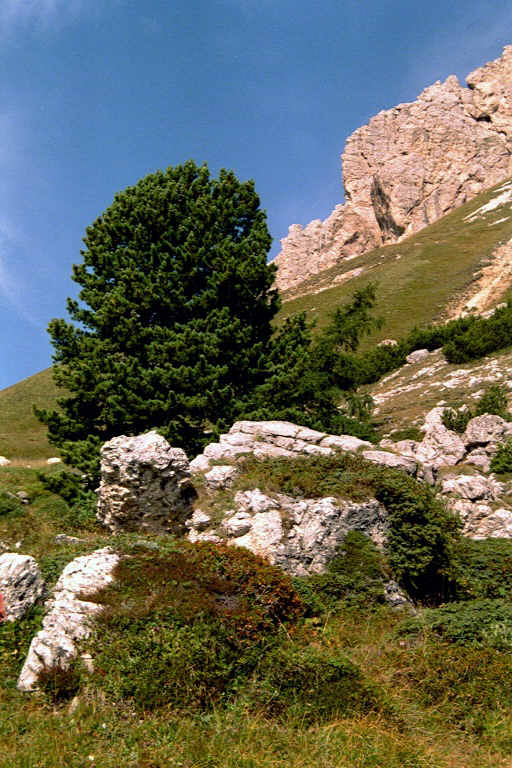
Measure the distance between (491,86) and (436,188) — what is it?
5304 centimetres

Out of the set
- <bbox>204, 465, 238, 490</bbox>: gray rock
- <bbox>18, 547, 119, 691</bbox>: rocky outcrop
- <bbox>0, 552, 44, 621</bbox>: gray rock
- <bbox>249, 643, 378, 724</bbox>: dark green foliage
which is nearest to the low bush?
<bbox>204, 465, 238, 490</bbox>: gray rock

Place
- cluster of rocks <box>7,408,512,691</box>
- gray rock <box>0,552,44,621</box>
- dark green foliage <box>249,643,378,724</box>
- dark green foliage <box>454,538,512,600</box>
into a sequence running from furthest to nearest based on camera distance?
dark green foliage <box>454,538,512,600</box> < gray rock <box>0,552,44,621</box> < cluster of rocks <box>7,408,512,691</box> < dark green foliage <box>249,643,378,724</box>

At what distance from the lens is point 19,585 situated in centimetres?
780

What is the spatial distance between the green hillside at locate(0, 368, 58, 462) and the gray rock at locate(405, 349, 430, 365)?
1412 inches

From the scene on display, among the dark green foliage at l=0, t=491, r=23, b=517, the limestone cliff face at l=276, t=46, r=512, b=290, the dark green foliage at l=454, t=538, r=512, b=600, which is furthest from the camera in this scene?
the limestone cliff face at l=276, t=46, r=512, b=290

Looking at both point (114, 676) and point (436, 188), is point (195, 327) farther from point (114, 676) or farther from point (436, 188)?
point (436, 188)

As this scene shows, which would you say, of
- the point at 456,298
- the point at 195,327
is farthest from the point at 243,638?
the point at 456,298

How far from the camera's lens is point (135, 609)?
23.7ft

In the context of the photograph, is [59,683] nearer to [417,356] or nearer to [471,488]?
[471,488]

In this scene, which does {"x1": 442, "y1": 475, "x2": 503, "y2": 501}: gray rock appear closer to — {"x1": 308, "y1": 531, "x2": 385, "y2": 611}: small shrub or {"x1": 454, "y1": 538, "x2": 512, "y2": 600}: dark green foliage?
{"x1": 454, "y1": 538, "x2": 512, "y2": 600}: dark green foliage

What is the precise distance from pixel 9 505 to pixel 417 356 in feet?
144

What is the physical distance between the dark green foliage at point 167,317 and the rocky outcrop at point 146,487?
5.27m

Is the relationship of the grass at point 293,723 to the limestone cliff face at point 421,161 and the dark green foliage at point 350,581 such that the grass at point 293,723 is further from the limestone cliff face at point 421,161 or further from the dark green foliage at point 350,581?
the limestone cliff face at point 421,161

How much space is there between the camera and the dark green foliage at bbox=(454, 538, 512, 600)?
11000 mm
